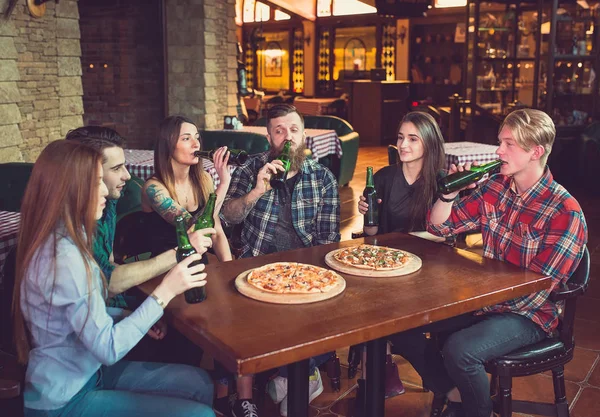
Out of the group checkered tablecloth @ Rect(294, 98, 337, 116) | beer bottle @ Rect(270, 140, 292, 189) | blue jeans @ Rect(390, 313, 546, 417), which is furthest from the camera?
checkered tablecloth @ Rect(294, 98, 337, 116)

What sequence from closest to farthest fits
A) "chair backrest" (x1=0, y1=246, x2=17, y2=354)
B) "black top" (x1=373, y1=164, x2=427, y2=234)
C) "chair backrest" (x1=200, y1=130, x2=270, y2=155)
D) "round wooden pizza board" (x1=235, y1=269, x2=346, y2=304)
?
"round wooden pizza board" (x1=235, y1=269, x2=346, y2=304) < "chair backrest" (x1=0, y1=246, x2=17, y2=354) < "black top" (x1=373, y1=164, x2=427, y2=234) < "chair backrest" (x1=200, y1=130, x2=270, y2=155)

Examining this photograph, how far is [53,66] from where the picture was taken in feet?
17.9

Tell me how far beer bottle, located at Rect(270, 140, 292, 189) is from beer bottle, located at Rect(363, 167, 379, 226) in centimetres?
36

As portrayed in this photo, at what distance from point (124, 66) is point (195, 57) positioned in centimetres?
92

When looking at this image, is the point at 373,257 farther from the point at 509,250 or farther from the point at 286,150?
the point at 286,150

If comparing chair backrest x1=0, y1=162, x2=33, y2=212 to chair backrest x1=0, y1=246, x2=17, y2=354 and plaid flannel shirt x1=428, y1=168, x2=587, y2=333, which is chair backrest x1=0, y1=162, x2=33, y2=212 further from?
plaid flannel shirt x1=428, y1=168, x2=587, y2=333

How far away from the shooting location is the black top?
3.03 meters

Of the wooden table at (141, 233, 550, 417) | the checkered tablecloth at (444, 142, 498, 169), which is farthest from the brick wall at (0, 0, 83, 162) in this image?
the wooden table at (141, 233, 550, 417)

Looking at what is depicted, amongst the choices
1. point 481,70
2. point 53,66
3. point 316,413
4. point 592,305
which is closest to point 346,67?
point 481,70

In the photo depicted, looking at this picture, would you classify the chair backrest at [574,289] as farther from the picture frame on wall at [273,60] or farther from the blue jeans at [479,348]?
the picture frame on wall at [273,60]

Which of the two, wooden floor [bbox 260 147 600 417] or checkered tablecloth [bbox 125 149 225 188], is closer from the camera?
wooden floor [bbox 260 147 600 417]

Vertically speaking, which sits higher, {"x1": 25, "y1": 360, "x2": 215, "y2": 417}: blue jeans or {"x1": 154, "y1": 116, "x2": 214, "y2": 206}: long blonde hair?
{"x1": 154, "y1": 116, "x2": 214, "y2": 206}: long blonde hair

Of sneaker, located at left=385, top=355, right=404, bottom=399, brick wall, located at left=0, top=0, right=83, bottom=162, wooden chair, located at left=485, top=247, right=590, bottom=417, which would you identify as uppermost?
brick wall, located at left=0, top=0, right=83, bottom=162

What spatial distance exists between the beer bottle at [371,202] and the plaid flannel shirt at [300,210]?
20cm
